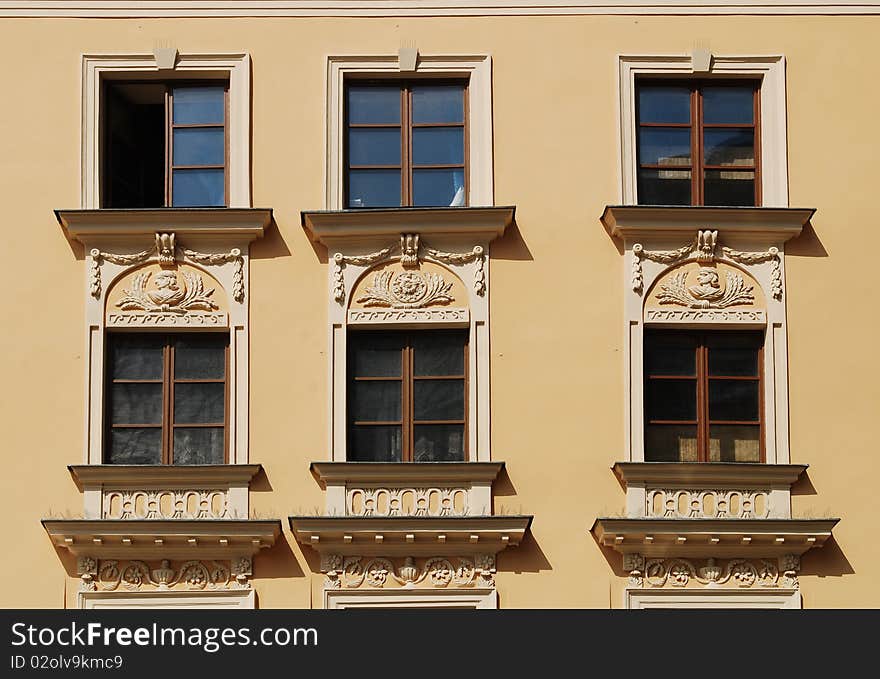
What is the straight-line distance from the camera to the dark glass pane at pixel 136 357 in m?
21.5

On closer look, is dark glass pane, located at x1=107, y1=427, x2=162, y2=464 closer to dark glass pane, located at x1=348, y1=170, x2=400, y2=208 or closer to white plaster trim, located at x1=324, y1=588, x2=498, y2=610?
white plaster trim, located at x1=324, y1=588, x2=498, y2=610

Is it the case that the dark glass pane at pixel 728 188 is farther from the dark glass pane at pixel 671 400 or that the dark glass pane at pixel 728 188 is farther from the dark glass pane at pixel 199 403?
the dark glass pane at pixel 199 403

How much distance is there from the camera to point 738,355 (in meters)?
21.6

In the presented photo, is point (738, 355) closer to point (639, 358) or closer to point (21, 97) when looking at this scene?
point (639, 358)

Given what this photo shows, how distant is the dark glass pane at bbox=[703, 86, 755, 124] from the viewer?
2217cm

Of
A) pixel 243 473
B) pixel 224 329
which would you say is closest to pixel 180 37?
pixel 224 329

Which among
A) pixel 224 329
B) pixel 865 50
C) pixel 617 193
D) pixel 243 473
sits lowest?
pixel 243 473

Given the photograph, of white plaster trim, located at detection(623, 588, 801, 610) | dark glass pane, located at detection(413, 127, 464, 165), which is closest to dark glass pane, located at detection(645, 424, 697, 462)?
white plaster trim, located at detection(623, 588, 801, 610)

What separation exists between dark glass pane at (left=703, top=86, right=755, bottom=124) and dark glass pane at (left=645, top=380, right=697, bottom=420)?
298 cm

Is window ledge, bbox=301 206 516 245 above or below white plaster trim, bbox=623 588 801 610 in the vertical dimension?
above

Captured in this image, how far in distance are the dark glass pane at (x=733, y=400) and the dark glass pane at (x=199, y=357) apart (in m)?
5.24

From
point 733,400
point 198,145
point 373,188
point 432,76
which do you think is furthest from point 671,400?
point 198,145

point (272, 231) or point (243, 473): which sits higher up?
point (272, 231)

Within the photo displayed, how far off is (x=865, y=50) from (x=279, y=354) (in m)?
7.24
